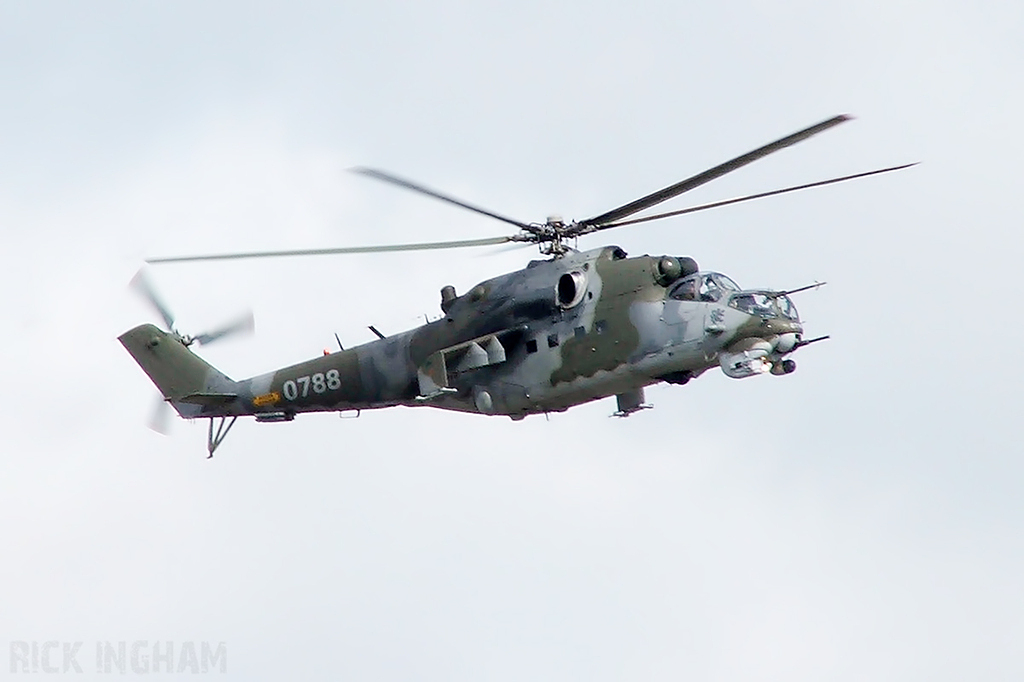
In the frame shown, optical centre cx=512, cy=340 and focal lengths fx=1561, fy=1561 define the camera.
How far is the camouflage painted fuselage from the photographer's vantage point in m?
30.8

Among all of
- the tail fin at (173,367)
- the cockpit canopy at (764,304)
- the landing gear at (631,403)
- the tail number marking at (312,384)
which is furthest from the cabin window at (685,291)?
the tail fin at (173,367)

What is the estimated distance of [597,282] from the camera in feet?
105

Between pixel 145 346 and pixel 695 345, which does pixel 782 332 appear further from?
pixel 145 346

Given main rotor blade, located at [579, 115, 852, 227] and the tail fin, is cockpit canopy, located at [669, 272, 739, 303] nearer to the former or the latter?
main rotor blade, located at [579, 115, 852, 227]

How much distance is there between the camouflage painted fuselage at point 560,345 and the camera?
30797 millimetres

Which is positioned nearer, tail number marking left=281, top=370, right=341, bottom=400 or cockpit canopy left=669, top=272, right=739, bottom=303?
cockpit canopy left=669, top=272, right=739, bottom=303

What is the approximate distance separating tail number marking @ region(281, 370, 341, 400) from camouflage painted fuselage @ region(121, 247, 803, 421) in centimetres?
2

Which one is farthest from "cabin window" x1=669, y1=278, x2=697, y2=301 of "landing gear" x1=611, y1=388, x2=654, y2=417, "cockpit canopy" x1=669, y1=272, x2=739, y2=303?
"landing gear" x1=611, y1=388, x2=654, y2=417

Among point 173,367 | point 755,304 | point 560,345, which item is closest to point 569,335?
point 560,345

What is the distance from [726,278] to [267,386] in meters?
11.5

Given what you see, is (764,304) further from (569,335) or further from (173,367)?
(173,367)

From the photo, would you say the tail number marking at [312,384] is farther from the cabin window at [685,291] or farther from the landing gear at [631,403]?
the cabin window at [685,291]

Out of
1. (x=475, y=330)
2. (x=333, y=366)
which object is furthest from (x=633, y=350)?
(x=333, y=366)

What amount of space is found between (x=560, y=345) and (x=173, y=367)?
41.3 ft
